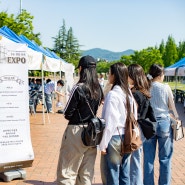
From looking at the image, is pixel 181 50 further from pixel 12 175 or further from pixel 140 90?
pixel 140 90

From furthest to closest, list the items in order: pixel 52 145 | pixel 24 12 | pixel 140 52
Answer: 1. pixel 140 52
2. pixel 24 12
3. pixel 52 145

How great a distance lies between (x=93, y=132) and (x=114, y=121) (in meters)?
0.25

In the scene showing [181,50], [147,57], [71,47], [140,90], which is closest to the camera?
[140,90]

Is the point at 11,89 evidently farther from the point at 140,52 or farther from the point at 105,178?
the point at 140,52

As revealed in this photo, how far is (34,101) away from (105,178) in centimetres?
1000

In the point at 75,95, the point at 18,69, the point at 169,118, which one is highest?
the point at 18,69

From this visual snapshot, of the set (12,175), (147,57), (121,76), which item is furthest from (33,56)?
(147,57)

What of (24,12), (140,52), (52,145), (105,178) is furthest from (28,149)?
(140,52)

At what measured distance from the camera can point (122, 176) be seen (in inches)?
143

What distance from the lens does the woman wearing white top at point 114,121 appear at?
3.31 m

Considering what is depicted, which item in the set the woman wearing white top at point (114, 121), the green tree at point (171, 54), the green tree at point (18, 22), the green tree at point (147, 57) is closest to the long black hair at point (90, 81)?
the woman wearing white top at point (114, 121)

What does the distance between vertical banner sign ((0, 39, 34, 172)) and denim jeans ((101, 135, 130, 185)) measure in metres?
1.69

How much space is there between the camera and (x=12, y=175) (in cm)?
486

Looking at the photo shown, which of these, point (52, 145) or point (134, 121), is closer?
point (134, 121)
